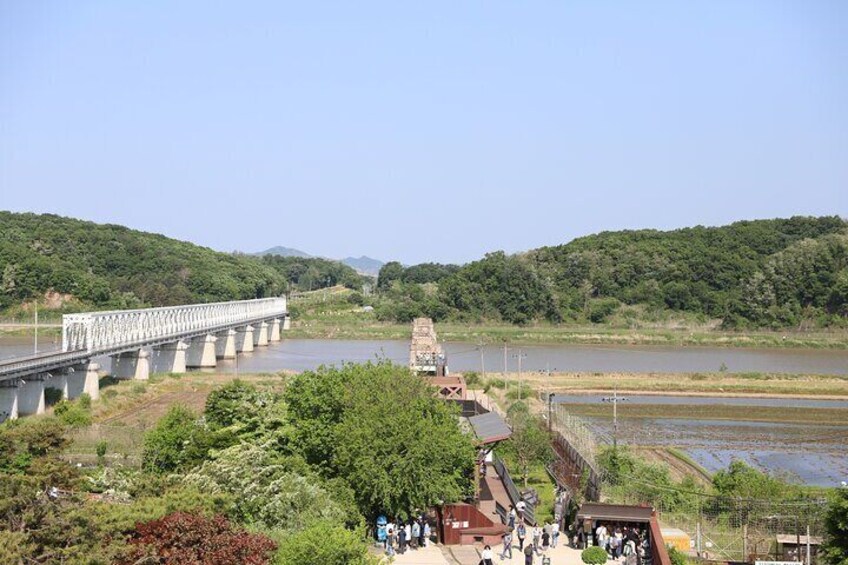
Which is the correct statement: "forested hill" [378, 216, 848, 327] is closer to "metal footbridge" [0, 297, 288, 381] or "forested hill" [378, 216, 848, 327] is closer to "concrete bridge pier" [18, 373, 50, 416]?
"metal footbridge" [0, 297, 288, 381]

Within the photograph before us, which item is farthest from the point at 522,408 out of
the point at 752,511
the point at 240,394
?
the point at 752,511

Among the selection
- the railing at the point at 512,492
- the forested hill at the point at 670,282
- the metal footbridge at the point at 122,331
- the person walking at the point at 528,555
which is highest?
the forested hill at the point at 670,282

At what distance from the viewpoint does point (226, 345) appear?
96.6 metres

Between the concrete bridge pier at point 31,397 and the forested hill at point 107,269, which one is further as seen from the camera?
the forested hill at point 107,269

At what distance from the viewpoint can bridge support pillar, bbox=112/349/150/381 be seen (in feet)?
217

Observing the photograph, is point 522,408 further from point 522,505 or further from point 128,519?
point 128,519

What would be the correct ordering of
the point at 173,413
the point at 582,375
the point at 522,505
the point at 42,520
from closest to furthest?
the point at 42,520
the point at 522,505
the point at 173,413
the point at 582,375

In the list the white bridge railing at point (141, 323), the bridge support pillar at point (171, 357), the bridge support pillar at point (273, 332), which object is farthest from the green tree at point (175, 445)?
the bridge support pillar at point (273, 332)

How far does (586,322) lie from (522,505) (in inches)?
4237

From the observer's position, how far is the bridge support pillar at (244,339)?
10450 cm

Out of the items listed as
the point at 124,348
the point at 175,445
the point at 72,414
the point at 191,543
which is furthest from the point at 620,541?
the point at 124,348

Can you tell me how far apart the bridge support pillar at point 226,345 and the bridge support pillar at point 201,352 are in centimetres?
862

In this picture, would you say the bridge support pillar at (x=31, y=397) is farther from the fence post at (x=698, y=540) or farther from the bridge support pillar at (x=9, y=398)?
the fence post at (x=698, y=540)

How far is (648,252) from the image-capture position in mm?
143125
